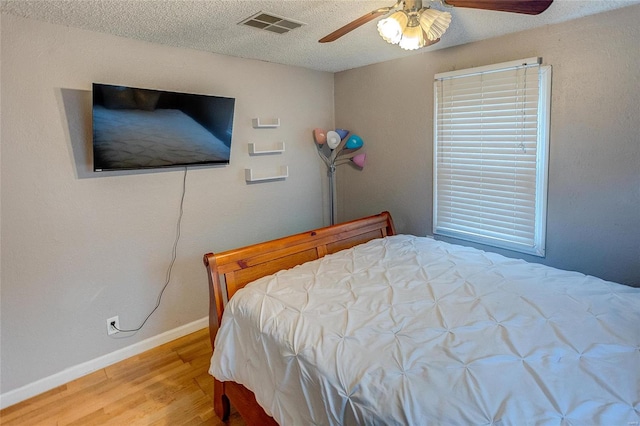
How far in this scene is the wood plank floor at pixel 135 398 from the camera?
2.12 metres

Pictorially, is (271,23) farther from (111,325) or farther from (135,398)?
(135,398)

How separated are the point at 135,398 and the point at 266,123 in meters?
2.25

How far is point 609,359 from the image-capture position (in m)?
1.34

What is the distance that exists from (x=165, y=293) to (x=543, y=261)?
2.75m

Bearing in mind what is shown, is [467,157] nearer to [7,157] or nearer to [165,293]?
[165,293]

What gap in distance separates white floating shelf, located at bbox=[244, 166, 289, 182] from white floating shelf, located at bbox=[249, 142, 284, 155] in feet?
0.51

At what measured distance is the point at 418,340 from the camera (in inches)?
59.2

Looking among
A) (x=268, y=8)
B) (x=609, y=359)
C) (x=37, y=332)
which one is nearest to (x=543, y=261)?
(x=609, y=359)

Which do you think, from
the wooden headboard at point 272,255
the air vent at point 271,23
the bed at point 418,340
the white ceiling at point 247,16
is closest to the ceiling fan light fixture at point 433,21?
the white ceiling at point 247,16

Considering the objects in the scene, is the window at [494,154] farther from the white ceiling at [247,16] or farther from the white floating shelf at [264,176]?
the white floating shelf at [264,176]

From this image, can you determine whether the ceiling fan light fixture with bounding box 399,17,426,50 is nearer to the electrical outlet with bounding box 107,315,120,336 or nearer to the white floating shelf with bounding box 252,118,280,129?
the white floating shelf with bounding box 252,118,280,129

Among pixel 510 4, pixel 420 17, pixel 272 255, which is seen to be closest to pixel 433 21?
pixel 420 17

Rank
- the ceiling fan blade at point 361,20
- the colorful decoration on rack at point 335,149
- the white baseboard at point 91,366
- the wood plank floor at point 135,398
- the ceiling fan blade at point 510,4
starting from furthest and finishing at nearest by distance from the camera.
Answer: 1. the colorful decoration on rack at point 335,149
2. the white baseboard at point 91,366
3. the wood plank floor at point 135,398
4. the ceiling fan blade at point 361,20
5. the ceiling fan blade at point 510,4

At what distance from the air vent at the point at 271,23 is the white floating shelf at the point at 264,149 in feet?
3.38
